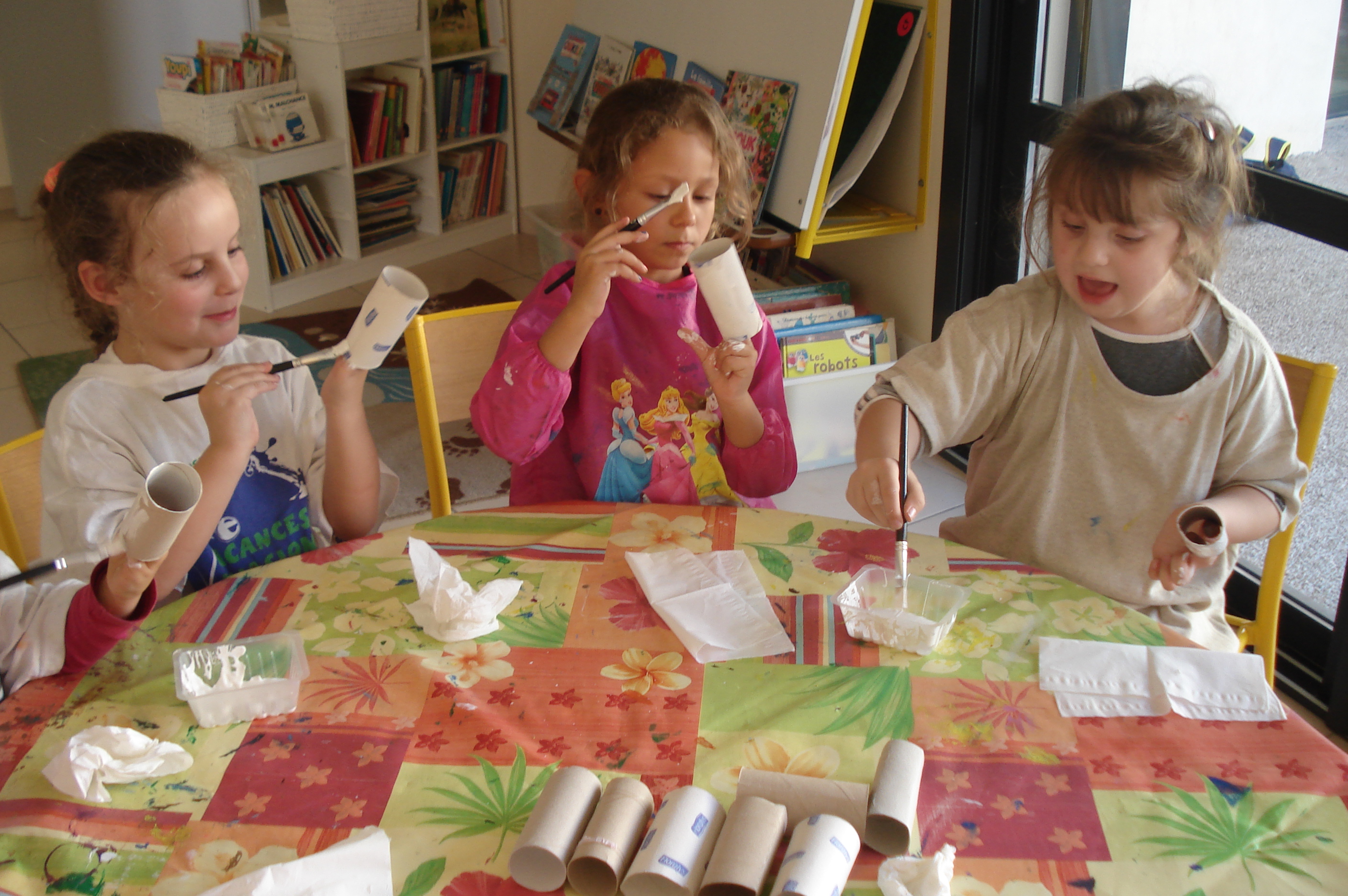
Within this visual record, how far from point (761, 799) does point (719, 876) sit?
74 mm

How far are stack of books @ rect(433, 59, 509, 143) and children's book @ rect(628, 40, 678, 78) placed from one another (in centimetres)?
154

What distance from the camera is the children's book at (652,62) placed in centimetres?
314

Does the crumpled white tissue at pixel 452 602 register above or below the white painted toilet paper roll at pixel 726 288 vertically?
below

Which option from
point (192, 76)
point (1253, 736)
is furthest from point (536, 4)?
point (1253, 736)

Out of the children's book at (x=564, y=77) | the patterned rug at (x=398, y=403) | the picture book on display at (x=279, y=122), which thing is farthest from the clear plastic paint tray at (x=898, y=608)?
the picture book on display at (x=279, y=122)

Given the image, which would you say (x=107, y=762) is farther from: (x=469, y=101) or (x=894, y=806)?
(x=469, y=101)

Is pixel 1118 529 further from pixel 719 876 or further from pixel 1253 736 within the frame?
pixel 719 876

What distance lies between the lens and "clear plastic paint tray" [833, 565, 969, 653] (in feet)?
3.56

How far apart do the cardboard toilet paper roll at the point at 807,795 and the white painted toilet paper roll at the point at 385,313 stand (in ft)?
1.91

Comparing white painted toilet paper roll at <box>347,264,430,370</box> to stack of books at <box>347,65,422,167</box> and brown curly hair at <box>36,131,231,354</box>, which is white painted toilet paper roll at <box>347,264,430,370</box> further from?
stack of books at <box>347,65,422,167</box>

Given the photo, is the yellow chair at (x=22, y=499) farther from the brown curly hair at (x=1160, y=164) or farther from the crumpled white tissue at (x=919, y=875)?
the brown curly hair at (x=1160, y=164)

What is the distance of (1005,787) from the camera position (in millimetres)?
906

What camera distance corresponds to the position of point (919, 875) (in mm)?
800

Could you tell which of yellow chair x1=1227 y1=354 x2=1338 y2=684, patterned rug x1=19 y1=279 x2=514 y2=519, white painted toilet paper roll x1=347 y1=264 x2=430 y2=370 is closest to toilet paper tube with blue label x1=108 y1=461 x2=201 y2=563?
white painted toilet paper roll x1=347 y1=264 x2=430 y2=370
